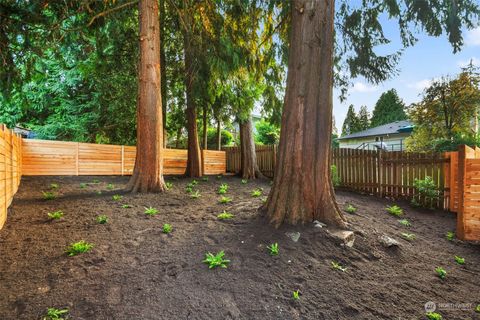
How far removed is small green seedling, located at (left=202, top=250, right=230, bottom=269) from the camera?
2.70 m

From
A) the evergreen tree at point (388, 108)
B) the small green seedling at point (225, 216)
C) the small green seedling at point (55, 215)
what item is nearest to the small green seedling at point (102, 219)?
the small green seedling at point (55, 215)

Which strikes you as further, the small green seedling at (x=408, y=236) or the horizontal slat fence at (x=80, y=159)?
the horizontal slat fence at (x=80, y=159)

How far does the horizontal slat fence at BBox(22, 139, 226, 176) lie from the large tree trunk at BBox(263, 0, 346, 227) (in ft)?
26.4

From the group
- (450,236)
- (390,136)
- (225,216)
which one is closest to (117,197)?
(225,216)

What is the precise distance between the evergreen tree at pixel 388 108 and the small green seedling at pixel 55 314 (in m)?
40.1

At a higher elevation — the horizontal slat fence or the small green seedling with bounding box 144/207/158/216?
the horizontal slat fence

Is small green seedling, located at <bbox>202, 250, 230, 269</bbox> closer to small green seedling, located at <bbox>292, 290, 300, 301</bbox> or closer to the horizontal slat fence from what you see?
small green seedling, located at <bbox>292, 290, 300, 301</bbox>

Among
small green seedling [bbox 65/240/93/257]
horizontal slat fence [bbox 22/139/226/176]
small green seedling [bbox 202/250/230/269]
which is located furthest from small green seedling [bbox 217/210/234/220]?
horizontal slat fence [bbox 22/139/226/176]

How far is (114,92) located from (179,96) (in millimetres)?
3855

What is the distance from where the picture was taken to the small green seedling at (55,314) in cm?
193

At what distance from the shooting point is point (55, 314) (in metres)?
1.93

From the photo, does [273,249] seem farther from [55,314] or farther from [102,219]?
[102,219]

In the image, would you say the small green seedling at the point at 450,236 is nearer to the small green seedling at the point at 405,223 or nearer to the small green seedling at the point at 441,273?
the small green seedling at the point at 405,223

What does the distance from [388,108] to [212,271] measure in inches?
1600
